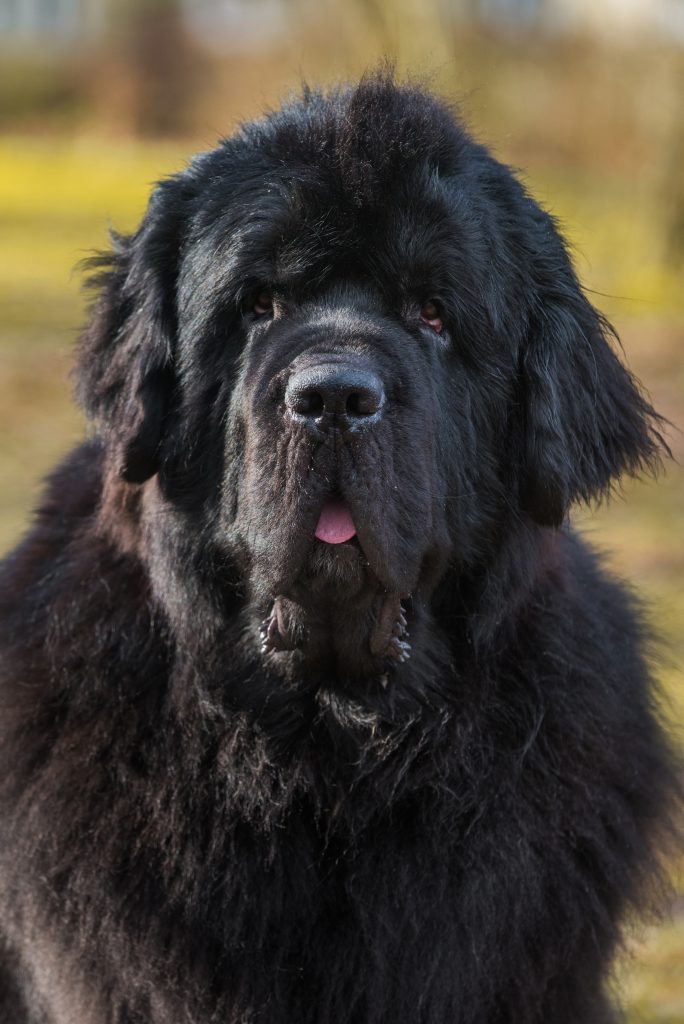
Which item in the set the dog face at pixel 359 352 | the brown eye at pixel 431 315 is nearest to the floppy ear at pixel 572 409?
the dog face at pixel 359 352

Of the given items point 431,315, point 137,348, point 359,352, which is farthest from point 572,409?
point 137,348

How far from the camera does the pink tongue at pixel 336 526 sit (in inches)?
105

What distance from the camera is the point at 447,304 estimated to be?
9.48 ft

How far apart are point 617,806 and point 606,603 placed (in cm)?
50

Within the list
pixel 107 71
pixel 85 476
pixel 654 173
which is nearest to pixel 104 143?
pixel 107 71

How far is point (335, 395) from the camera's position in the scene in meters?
2.52

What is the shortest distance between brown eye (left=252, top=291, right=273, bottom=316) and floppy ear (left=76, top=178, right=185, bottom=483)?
0.21 meters

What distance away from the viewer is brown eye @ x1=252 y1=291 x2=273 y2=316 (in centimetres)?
291

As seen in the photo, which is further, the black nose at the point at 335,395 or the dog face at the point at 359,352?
the dog face at the point at 359,352

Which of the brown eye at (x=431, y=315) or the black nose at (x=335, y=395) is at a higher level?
the brown eye at (x=431, y=315)

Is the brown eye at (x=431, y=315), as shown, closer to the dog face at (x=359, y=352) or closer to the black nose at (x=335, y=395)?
the dog face at (x=359, y=352)

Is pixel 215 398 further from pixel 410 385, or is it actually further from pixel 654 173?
pixel 654 173

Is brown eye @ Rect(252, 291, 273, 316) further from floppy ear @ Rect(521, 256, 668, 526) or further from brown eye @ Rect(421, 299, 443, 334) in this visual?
floppy ear @ Rect(521, 256, 668, 526)

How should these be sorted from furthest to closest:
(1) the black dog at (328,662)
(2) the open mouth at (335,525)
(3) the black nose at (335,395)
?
1. (1) the black dog at (328,662)
2. (2) the open mouth at (335,525)
3. (3) the black nose at (335,395)
